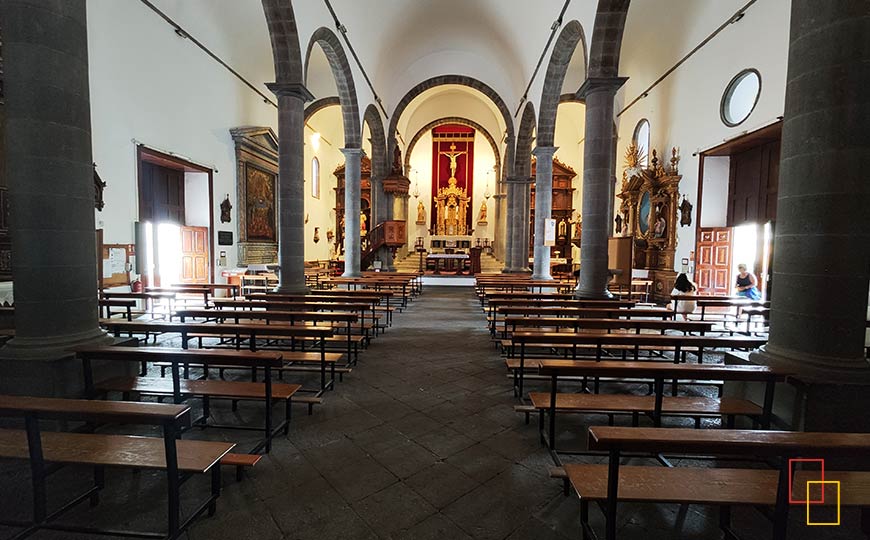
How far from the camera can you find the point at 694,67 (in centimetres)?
1093

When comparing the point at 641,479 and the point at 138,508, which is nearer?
the point at 641,479

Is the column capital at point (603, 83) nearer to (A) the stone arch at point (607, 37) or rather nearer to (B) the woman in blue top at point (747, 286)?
(A) the stone arch at point (607, 37)

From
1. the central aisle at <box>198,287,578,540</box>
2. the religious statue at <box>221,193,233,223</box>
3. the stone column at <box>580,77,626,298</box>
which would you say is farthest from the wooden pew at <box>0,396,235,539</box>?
the religious statue at <box>221,193,233,223</box>

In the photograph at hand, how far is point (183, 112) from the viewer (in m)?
10.3

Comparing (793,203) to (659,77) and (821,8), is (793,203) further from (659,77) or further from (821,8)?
(659,77)

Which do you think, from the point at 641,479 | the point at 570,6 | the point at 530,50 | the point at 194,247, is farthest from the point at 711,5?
the point at 194,247

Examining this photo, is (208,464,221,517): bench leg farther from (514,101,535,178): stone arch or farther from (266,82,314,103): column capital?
(514,101,535,178): stone arch

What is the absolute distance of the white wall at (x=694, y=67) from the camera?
838 centimetres

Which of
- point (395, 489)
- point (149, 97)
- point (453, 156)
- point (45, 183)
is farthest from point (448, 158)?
point (395, 489)

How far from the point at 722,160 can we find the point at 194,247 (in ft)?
45.4

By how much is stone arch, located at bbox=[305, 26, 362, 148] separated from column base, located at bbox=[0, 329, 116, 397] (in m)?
8.36

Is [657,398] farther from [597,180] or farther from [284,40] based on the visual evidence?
[284,40]

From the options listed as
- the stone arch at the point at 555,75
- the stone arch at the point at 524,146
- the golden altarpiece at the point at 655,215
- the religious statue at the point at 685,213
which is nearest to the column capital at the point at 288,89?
the stone arch at the point at 555,75

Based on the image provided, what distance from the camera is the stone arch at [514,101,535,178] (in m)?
15.8
